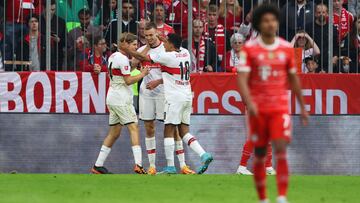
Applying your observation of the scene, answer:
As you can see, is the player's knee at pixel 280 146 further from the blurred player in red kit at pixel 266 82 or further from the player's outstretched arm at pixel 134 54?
the player's outstretched arm at pixel 134 54

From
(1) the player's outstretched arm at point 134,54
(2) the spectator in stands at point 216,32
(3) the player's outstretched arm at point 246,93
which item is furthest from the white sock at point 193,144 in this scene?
(3) the player's outstretched arm at point 246,93

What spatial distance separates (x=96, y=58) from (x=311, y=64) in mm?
3533

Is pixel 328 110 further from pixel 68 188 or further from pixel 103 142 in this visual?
pixel 68 188

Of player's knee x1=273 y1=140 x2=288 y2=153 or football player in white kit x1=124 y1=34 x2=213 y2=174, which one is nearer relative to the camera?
player's knee x1=273 y1=140 x2=288 y2=153

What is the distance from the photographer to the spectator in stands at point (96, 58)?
19031 millimetres

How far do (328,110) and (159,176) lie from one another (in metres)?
4.00

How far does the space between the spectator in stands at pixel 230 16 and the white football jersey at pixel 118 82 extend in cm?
212

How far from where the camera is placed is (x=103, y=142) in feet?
61.4

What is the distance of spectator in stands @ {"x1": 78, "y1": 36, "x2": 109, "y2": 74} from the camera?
1903 cm

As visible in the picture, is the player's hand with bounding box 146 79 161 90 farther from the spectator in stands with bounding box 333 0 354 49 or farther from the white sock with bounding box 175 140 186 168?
the spectator in stands with bounding box 333 0 354 49

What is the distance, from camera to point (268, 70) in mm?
11164

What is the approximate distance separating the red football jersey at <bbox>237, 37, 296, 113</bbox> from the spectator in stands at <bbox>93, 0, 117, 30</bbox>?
26.3ft

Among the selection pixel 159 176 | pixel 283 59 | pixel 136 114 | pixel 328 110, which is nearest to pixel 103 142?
pixel 136 114

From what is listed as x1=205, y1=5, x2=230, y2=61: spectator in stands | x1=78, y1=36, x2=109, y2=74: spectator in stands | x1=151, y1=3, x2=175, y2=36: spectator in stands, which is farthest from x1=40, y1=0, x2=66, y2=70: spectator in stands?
x1=205, y1=5, x2=230, y2=61: spectator in stands
